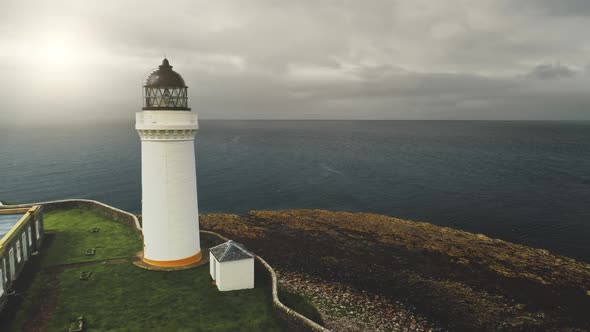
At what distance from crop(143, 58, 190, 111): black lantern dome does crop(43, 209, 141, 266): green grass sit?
10099mm

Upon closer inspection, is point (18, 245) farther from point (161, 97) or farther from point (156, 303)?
point (161, 97)

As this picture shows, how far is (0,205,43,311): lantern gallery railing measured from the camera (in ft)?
53.2

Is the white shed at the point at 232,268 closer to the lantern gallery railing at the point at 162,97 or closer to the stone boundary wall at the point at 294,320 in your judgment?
the stone boundary wall at the point at 294,320

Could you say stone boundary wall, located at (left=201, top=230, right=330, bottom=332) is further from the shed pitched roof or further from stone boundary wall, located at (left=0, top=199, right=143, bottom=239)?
stone boundary wall, located at (left=0, top=199, right=143, bottom=239)

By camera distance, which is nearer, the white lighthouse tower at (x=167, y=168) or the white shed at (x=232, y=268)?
the white shed at (x=232, y=268)

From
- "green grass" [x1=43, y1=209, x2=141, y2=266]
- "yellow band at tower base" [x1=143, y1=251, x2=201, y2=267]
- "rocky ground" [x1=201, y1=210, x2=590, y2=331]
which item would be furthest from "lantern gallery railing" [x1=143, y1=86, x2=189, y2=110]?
"rocky ground" [x1=201, y1=210, x2=590, y2=331]

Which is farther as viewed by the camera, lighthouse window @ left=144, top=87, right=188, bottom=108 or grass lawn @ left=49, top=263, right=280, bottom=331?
lighthouse window @ left=144, top=87, right=188, bottom=108

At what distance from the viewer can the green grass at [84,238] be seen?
854 inches

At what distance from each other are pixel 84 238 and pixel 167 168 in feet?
36.7

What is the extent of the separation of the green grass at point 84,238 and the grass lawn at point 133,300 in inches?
5.3

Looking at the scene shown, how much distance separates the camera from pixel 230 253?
1828 cm

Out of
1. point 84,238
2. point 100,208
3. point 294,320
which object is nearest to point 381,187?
point 100,208

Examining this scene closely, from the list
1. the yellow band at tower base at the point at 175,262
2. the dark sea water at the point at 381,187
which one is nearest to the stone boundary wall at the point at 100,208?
the yellow band at tower base at the point at 175,262

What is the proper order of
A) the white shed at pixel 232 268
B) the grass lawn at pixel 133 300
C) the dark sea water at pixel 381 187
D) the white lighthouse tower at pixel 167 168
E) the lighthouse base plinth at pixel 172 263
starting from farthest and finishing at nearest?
the dark sea water at pixel 381 187 → the lighthouse base plinth at pixel 172 263 → the white lighthouse tower at pixel 167 168 → the white shed at pixel 232 268 → the grass lawn at pixel 133 300
